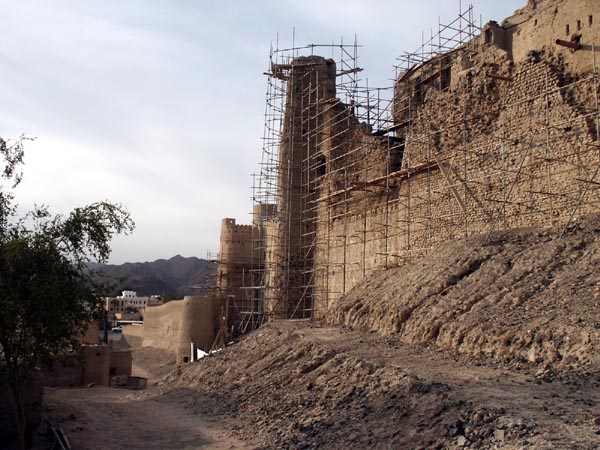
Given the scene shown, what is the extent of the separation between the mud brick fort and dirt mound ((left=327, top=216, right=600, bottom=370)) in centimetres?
84

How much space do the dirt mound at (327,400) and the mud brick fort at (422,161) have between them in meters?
4.30

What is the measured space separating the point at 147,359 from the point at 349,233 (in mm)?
→ 10771

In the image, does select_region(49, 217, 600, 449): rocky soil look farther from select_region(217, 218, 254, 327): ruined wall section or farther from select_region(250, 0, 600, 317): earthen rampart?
select_region(217, 218, 254, 327): ruined wall section

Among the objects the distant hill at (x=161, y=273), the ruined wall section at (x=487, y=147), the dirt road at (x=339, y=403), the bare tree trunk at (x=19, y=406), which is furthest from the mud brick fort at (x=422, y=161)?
the distant hill at (x=161, y=273)

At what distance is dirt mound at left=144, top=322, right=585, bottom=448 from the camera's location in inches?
265

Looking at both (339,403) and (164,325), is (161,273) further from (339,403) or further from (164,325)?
(339,403)

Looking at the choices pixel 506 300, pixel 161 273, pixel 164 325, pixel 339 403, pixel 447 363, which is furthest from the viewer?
pixel 161 273

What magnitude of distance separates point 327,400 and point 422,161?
928 centimetres

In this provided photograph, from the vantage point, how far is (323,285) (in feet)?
68.9

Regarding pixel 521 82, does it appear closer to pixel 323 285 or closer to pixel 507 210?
pixel 507 210

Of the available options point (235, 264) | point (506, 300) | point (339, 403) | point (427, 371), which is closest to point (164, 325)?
point (235, 264)

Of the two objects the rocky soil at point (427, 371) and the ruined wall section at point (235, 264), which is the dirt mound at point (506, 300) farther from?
the ruined wall section at point (235, 264)

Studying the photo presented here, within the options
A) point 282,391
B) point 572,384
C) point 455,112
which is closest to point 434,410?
point 572,384

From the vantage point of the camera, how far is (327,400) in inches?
367
